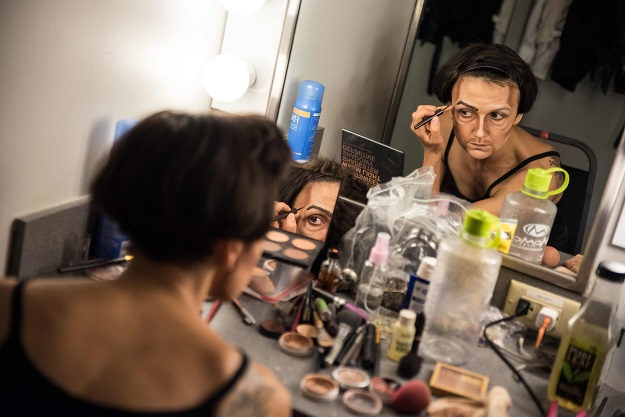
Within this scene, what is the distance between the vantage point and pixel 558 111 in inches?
64.4

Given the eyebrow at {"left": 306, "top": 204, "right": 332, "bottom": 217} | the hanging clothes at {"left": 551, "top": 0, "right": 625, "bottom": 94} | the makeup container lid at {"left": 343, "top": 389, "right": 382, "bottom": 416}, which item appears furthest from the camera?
the eyebrow at {"left": 306, "top": 204, "right": 332, "bottom": 217}

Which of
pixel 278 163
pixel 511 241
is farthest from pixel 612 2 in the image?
pixel 278 163

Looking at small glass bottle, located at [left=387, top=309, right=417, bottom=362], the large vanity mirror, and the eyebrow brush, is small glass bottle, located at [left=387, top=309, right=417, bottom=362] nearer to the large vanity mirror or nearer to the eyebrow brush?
the large vanity mirror

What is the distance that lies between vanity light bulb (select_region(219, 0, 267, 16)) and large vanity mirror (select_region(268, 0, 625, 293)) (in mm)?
143

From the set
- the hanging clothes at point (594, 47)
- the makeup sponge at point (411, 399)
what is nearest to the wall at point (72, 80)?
the makeup sponge at point (411, 399)

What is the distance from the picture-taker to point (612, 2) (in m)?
1.60

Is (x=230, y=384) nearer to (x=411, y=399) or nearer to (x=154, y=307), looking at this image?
(x=154, y=307)

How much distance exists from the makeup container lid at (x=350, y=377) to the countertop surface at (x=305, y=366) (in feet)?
0.08

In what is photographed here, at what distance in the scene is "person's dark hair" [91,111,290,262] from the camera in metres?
0.87

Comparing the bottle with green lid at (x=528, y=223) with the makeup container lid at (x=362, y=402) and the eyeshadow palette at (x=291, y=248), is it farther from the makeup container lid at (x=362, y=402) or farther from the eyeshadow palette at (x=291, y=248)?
the makeup container lid at (x=362, y=402)

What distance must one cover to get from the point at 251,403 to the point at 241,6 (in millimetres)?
1073

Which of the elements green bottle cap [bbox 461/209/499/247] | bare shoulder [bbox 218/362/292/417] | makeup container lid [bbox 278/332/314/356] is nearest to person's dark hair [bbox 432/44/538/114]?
green bottle cap [bbox 461/209/499/247]

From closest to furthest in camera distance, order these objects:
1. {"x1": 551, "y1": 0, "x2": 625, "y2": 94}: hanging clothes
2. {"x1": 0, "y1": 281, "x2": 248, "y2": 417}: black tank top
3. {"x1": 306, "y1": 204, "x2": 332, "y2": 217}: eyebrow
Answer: {"x1": 0, "y1": 281, "x2": 248, "y2": 417}: black tank top, {"x1": 551, "y1": 0, "x2": 625, "y2": 94}: hanging clothes, {"x1": 306, "y1": 204, "x2": 332, "y2": 217}: eyebrow

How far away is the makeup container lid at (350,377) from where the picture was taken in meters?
1.24
